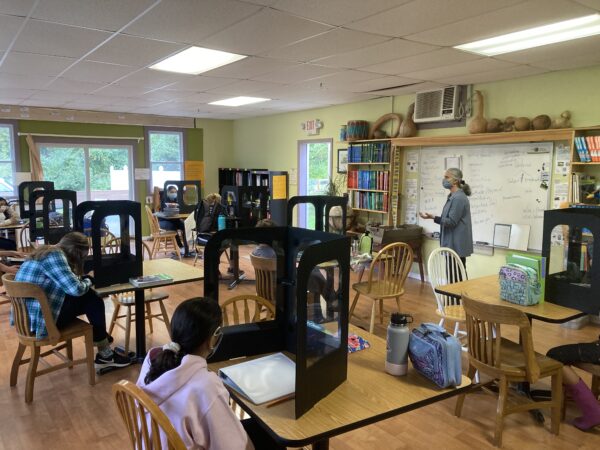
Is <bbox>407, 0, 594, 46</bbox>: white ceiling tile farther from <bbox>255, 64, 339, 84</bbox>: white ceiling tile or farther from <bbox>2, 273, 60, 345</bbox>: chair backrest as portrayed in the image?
<bbox>2, 273, 60, 345</bbox>: chair backrest

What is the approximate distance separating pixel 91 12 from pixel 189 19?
582mm

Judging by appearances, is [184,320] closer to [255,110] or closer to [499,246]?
[499,246]

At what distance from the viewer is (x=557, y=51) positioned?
12.2 ft

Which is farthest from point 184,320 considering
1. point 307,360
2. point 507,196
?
point 507,196

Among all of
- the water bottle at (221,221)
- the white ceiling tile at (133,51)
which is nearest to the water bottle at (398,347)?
the white ceiling tile at (133,51)

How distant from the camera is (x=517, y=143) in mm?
4867

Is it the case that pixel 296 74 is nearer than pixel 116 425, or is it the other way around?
pixel 116 425

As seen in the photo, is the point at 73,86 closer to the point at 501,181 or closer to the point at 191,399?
the point at 501,181

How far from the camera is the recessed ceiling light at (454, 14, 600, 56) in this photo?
3.08 m

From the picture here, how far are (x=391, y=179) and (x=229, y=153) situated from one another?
4970mm

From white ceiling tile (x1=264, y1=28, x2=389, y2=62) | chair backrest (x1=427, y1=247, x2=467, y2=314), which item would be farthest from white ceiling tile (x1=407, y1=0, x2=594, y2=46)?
chair backrest (x1=427, y1=247, x2=467, y2=314)

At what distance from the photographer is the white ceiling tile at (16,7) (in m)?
2.63

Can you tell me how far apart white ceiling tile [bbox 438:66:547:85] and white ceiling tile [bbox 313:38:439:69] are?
1204 millimetres

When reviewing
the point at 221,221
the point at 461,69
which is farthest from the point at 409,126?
the point at 221,221
